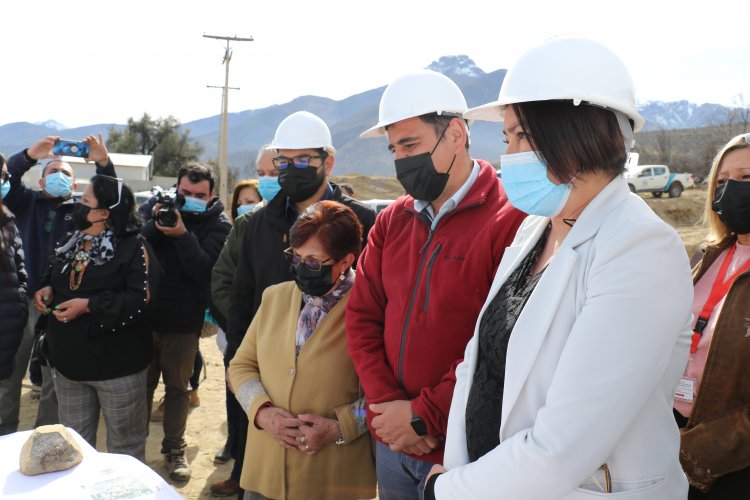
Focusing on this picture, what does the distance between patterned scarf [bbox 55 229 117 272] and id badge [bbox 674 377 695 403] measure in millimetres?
3319

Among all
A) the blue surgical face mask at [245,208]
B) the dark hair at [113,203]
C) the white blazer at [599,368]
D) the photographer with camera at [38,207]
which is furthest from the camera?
the blue surgical face mask at [245,208]

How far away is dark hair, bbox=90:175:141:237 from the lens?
12.8 feet

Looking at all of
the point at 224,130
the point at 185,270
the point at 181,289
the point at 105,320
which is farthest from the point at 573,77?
the point at 224,130

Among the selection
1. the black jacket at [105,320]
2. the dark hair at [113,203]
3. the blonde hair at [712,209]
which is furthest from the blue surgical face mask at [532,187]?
the dark hair at [113,203]

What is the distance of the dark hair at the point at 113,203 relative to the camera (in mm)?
3887

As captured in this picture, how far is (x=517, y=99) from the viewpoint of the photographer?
159 centimetres

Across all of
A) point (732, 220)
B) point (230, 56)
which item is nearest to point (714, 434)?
point (732, 220)

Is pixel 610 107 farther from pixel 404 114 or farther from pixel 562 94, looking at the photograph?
pixel 404 114

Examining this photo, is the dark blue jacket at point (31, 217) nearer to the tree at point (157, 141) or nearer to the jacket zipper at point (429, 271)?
the jacket zipper at point (429, 271)

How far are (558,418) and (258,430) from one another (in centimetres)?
170

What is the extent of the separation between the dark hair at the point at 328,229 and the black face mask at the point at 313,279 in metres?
0.09

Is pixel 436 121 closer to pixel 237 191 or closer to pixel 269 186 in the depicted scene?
pixel 269 186

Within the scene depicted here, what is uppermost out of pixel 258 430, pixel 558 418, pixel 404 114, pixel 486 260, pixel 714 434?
pixel 404 114

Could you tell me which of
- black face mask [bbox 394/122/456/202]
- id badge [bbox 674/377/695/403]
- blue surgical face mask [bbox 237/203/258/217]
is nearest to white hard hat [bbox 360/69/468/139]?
black face mask [bbox 394/122/456/202]
